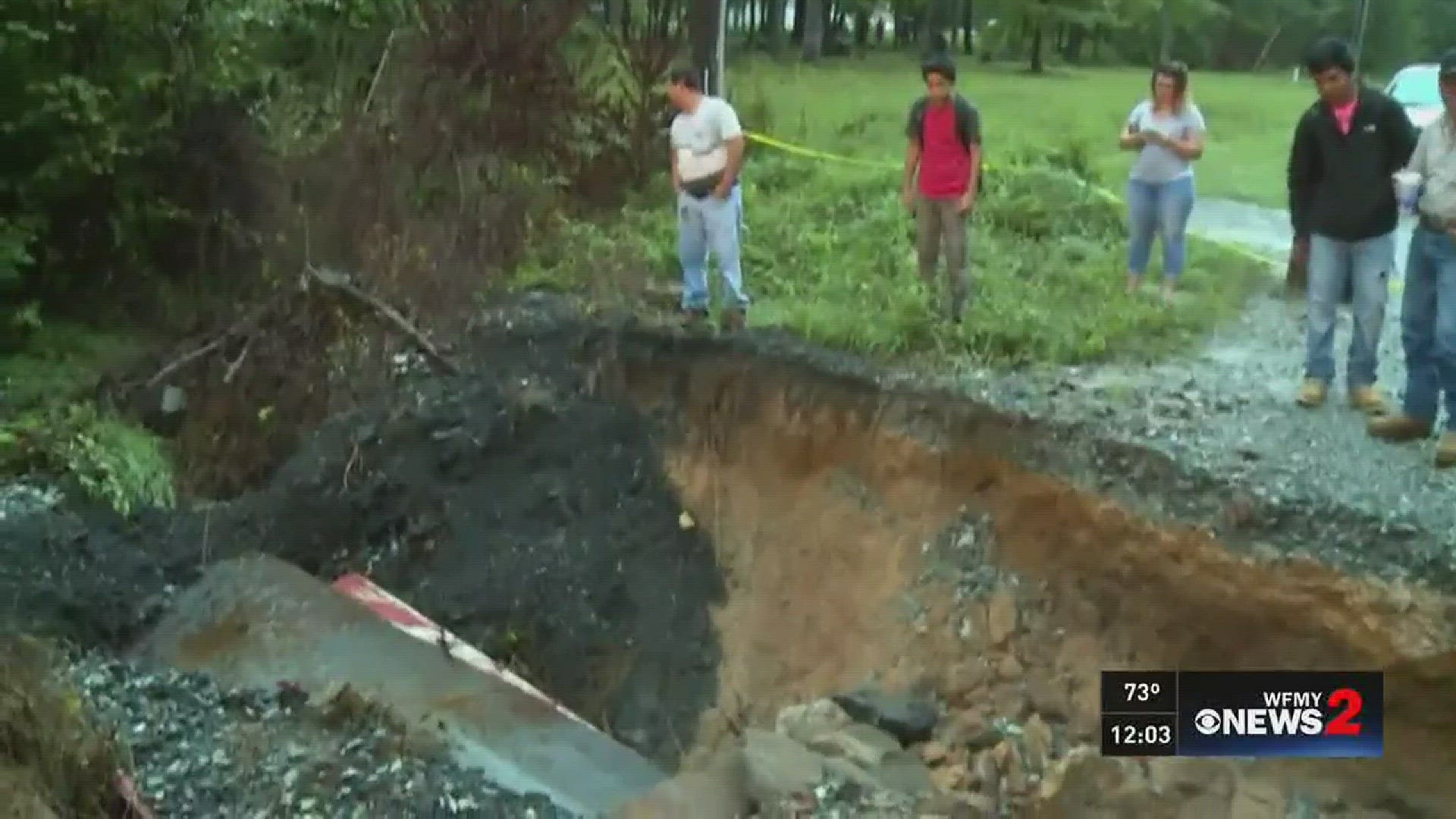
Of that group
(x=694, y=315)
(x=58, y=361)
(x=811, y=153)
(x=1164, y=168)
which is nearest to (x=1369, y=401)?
(x=1164, y=168)

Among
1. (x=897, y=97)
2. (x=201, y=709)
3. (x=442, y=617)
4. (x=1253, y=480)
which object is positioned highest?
(x=897, y=97)

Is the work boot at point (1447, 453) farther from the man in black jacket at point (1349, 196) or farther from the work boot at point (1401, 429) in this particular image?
the man in black jacket at point (1349, 196)

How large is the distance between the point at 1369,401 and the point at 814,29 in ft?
44.0

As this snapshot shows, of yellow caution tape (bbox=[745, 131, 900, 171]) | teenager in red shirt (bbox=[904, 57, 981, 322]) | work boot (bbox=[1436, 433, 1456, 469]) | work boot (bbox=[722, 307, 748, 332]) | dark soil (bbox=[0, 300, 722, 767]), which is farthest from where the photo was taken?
yellow caution tape (bbox=[745, 131, 900, 171])

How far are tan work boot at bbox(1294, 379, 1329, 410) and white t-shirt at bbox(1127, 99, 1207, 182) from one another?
84.4 inches

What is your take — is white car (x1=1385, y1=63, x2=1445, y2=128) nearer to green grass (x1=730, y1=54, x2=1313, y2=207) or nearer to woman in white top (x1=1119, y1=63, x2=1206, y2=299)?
green grass (x1=730, y1=54, x2=1313, y2=207)

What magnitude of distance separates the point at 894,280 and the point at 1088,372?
2.15 m

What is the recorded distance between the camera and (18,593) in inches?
299

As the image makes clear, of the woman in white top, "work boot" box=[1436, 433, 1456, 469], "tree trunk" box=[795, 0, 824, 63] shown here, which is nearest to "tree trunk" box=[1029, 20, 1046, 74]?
"tree trunk" box=[795, 0, 824, 63]

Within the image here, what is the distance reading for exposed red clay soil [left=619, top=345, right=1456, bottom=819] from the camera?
19.0 ft

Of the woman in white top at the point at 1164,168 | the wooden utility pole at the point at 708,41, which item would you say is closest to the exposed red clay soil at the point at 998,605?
the woman in white top at the point at 1164,168

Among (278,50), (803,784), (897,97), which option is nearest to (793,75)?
(897,97)

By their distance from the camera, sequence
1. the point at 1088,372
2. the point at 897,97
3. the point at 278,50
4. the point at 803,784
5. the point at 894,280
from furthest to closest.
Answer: the point at 897,97
the point at 278,50
the point at 894,280
the point at 1088,372
the point at 803,784

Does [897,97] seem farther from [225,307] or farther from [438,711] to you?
[438,711]
